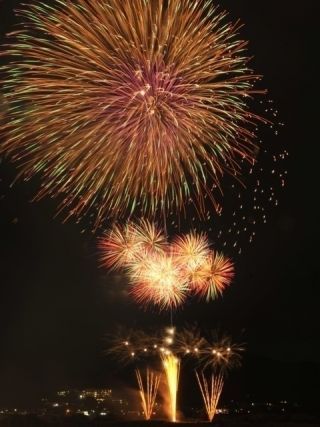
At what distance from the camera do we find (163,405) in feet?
72.9

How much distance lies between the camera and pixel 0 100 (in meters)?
10.8

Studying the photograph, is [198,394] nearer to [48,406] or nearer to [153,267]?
[48,406]

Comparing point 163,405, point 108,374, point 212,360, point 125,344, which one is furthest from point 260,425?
point 108,374

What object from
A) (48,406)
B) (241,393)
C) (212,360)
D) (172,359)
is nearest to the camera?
(172,359)

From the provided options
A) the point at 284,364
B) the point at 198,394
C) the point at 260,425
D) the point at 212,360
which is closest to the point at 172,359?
the point at 212,360

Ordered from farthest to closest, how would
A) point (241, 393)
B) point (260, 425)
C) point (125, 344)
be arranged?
point (241, 393) → point (125, 344) → point (260, 425)

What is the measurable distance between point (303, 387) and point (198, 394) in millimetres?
8310

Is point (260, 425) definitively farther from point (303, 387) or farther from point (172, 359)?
point (303, 387)

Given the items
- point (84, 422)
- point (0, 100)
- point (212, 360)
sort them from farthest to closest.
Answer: point (212, 360) < point (84, 422) < point (0, 100)

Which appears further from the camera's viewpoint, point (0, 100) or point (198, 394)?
point (198, 394)

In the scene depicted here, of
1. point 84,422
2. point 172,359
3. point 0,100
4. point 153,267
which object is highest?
point 0,100

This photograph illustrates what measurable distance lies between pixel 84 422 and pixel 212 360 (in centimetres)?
605

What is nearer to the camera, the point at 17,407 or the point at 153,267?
the point at 153,267

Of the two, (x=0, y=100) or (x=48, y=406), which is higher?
(x=0, y=100)
